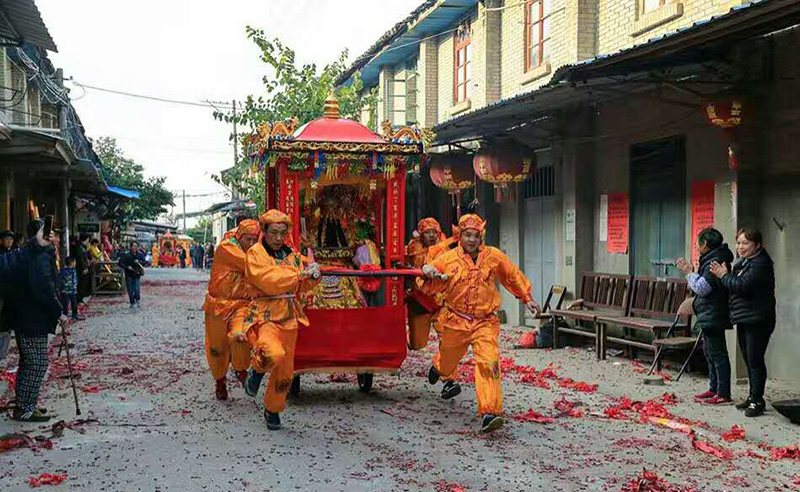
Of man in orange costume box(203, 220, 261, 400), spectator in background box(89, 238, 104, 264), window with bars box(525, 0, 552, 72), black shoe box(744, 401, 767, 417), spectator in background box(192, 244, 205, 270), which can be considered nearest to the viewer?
→ black shoe box(744, 401, 767, 417)

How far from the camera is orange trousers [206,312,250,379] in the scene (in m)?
8.55

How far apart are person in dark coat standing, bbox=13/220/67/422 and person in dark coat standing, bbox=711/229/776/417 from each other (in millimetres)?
6395

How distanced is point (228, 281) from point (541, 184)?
7.91m

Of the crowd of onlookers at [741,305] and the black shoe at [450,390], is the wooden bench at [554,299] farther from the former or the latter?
the black shoe at [450,390]

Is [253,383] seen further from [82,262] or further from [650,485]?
[82,262]

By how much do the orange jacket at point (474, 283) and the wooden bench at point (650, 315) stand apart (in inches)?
130

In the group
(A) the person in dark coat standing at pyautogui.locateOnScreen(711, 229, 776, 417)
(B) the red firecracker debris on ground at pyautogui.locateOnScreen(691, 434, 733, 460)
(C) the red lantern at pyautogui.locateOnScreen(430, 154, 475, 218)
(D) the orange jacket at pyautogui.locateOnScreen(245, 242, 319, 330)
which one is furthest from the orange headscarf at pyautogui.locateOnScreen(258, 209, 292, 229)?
(C) the red lantern at pyautogui.locateOnScreen(430, 154, 475, 218)

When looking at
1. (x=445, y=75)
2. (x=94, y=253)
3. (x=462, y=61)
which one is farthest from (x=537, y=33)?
(x=94, y=253)

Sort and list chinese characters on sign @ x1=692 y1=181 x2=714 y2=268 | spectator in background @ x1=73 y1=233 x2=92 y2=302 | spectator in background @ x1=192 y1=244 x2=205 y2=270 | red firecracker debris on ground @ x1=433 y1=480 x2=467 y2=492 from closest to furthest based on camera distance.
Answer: red firecracker debris on ground @ x1=433 y1=480 x2=467 y2=492 → chinese characters on sign @ x1=692 y1=181 x2=714 y2=268 → spectator in background @ x1=73 y1=233 x2=92 y2=302 → spectator in background @ x1=192 y1=244 x2=205 y2=270

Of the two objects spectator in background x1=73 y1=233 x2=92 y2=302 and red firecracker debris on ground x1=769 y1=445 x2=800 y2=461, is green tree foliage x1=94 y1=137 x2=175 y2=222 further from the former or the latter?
red firecracker debris on ground x1=769 y1=445 x2=800 y2=461

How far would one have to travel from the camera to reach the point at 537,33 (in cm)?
1567

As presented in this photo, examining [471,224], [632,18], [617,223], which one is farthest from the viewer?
[632,18]

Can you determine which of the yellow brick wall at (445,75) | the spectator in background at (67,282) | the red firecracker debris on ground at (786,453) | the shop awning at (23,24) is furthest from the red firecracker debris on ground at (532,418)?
the yellow brick wall at (445,75)

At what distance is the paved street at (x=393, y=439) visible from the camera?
18.4 ft
